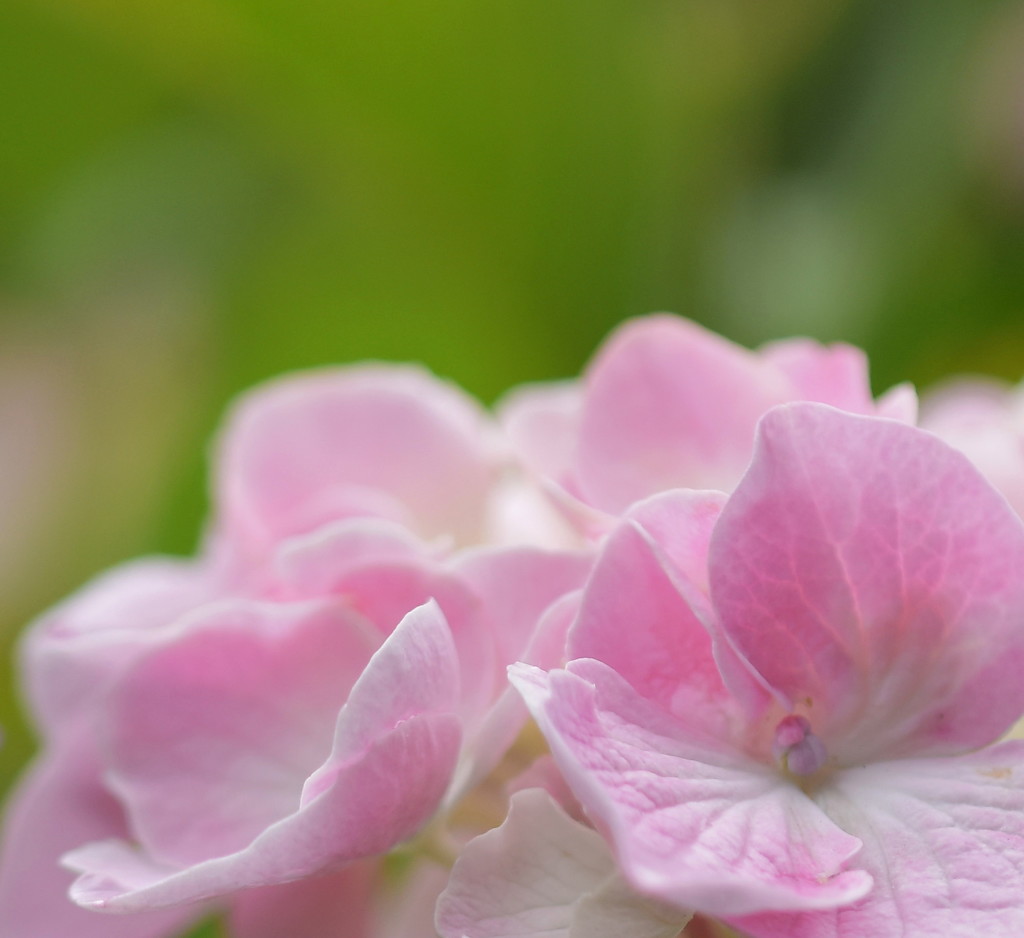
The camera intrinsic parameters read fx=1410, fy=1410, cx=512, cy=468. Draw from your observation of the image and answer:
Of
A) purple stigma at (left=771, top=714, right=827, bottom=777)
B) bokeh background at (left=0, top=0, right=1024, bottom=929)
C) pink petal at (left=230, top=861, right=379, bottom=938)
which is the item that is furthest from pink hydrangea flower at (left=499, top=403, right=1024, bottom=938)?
bokeh background at (left=0, top=0, right=1024, bottom=929)

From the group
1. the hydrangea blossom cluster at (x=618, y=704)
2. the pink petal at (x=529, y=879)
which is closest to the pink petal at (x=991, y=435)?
the hydrangea blossom cluster at (x=618, y=704)

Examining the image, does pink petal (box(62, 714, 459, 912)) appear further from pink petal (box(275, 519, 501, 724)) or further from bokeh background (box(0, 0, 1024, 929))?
bokeh background (box(0, 0, 1024, 929))

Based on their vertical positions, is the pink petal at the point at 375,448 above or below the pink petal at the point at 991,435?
below

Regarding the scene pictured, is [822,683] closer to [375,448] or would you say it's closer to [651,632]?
[651,632]

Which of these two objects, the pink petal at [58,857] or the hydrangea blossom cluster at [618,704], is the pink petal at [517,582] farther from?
the pink petal at [58,857]

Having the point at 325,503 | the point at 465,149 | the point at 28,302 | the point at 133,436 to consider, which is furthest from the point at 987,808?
the point at 28,302

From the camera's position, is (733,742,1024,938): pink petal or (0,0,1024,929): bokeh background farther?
(0,0,1024,929): bokeh background

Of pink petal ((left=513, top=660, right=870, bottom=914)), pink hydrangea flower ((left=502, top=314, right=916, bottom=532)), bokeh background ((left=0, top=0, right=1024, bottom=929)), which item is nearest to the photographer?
pink petal ((left=513, top=660, right=870, bottom=914))
